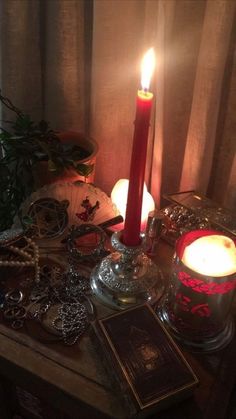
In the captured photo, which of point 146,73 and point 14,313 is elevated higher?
point 146,73

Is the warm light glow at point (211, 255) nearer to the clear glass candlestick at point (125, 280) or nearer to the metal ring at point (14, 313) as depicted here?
the clear glass candlestick at point (125, 280)

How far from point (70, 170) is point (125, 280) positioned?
25 cm

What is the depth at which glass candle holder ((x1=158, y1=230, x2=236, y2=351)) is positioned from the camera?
565mm

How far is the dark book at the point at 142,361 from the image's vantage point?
0.51 metres

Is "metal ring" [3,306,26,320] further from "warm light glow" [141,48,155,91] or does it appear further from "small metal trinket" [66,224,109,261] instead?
"warm light glow" [141,48,155,91]

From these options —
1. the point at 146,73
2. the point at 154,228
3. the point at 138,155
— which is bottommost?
the point at 154,228

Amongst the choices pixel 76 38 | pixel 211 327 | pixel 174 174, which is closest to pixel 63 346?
pixel 211 327

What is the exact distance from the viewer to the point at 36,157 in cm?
81

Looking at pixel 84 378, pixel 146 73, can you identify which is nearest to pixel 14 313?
pixel 84 378

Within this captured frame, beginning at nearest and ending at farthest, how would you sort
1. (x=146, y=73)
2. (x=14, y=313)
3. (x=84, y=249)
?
(x=146, y=73) → (x=14, y=313) → (x=84, y=249)

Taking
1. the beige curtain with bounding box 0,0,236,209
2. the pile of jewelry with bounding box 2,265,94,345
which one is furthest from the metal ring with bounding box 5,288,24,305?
the beige curtain with bounding box 0,0,236,209

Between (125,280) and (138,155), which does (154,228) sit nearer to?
(125,280)

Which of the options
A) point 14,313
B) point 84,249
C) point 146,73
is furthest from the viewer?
point 84,249

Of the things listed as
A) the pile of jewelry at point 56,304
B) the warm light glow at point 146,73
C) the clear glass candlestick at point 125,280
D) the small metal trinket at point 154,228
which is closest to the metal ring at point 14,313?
the pile of jewelry at point 56,304
